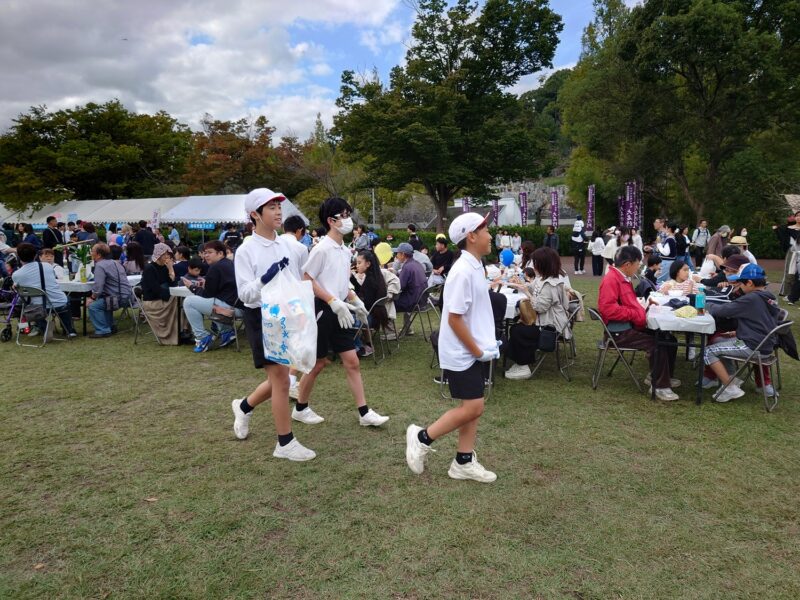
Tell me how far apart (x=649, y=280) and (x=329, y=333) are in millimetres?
5636

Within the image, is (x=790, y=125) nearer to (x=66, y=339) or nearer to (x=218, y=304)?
(x=218, y=304)

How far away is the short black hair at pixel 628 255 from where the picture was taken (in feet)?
15.4

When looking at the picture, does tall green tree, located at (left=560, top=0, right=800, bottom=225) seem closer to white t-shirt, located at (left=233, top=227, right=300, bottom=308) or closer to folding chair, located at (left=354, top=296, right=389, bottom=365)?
folding chair, located at (left=354, top=296, right=389, bottom=365)

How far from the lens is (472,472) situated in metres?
3.29

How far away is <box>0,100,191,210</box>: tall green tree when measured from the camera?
99.6 feet

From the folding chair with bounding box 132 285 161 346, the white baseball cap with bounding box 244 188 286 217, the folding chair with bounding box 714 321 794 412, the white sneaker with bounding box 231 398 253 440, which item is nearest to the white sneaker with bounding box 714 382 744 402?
the folding chair with bounding box 714 321 794 412

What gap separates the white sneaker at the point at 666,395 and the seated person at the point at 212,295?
4809 mm

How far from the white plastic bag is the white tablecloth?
10.3ft

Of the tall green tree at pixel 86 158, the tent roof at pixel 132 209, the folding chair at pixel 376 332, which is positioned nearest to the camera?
the folding chair at pixel 376 332

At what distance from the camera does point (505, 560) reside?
2.54m

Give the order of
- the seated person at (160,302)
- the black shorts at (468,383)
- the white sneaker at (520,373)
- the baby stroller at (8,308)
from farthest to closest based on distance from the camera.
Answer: the baby stroller at (8,308), the seated person at (160,302), the white sneaker at (520,373), the black shorts at (468,383)

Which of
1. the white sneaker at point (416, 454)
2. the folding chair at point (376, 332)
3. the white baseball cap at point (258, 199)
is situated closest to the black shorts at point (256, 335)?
the white baseball cap at point (258, 199)

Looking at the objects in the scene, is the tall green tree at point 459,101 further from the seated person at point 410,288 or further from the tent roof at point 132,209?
the seated person at point 410,288

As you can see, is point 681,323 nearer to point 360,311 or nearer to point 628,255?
point 628,255
